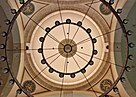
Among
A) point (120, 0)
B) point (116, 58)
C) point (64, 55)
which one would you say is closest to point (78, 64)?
point (64, 55)

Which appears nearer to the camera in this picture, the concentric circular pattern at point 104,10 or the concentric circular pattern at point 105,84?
the concentric circular pattern at point 104,10

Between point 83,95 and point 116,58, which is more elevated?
point 116,58

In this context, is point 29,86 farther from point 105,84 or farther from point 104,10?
point 104,10

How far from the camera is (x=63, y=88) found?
32.9 feet

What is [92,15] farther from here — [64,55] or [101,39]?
[64,55]

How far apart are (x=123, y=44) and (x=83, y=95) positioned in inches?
80.5

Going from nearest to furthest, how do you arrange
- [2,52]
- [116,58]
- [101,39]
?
1. [2,52]
2. [116,58]
3. [101,39]

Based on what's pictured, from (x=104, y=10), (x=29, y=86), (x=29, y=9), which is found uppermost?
(x=29, y=9)

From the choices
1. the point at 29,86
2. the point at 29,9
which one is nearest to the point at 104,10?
the point at 29,9

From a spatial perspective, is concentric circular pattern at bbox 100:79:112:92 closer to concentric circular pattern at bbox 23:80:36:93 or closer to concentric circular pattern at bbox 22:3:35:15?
concentric circular pattern at bbox 23:80:36:93

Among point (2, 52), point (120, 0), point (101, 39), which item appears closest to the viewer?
point (2, 52)

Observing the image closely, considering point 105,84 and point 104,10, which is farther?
point 105,84

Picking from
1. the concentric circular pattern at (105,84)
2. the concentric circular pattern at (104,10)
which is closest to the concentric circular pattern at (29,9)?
the concentric circular pattern at (104,10)

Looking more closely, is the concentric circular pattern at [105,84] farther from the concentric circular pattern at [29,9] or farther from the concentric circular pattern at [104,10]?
the concentric circular pattern at [29,9]
